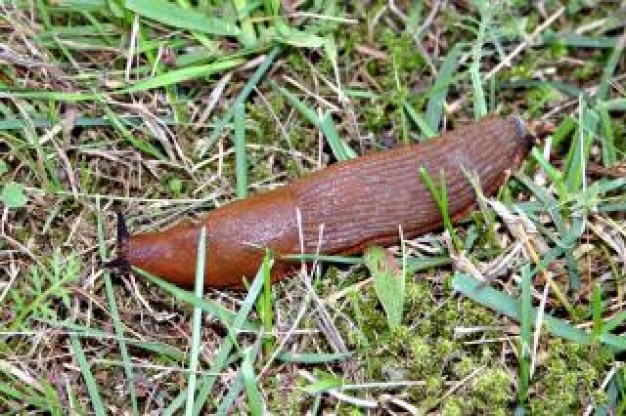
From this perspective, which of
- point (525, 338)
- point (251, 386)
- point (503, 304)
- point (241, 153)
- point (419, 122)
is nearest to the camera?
point (251, 386)

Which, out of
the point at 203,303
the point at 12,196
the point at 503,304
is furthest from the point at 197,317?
the point at 503,304

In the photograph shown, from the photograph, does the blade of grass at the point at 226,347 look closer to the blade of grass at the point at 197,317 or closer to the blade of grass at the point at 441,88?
the blade of grass at the point at 197,317

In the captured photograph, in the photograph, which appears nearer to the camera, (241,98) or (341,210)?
(341,210)

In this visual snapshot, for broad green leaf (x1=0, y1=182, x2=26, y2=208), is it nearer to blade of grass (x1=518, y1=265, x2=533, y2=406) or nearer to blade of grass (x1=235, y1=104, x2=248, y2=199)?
blade of grass (x1=235, y1=104, x2=248, y2=199)

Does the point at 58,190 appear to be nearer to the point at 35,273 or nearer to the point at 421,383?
the point at 35,273

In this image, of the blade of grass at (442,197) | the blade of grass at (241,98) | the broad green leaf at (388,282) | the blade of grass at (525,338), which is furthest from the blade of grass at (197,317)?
the blade of grass at (525,338)

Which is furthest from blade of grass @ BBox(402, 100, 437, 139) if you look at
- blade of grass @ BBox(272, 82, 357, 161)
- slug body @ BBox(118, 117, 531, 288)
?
blade of grass @ BBox(272, 82, 357, 161)

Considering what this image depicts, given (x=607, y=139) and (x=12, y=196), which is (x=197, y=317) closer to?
(x=12, y=196)

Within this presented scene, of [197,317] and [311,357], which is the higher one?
[197,317]
